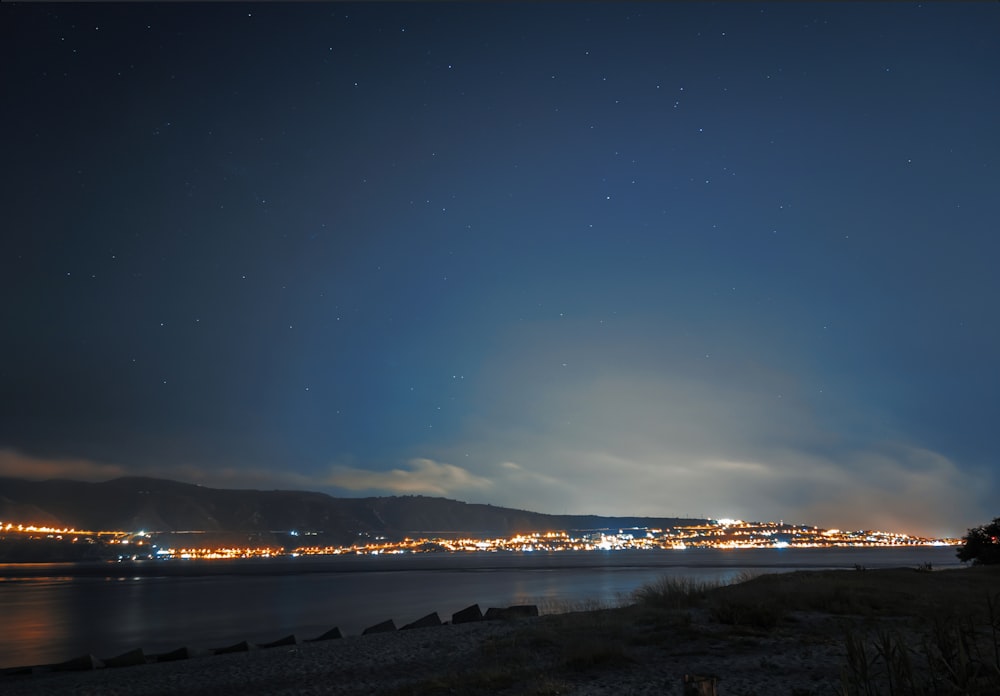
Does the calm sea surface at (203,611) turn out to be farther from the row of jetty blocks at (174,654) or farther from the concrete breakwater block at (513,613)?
the row of jetty blocks at (174,654)

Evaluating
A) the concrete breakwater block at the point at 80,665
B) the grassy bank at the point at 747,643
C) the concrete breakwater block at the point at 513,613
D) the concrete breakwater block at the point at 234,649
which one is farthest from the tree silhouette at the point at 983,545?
the concrete breakwater block at the point at 80,665

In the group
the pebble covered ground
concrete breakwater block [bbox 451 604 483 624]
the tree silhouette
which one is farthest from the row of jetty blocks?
the tree silhouette

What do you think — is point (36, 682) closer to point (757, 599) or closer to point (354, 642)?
point (354, 642)

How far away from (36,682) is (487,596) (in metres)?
45.9

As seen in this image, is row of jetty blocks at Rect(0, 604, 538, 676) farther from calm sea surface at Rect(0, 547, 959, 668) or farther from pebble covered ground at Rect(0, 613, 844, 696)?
calm sea surface at Rect(0, 547, 959, 668)

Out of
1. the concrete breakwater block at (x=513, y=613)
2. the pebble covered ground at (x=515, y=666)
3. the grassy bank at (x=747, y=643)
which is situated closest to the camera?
the grassy bank at (x=747, y=643)

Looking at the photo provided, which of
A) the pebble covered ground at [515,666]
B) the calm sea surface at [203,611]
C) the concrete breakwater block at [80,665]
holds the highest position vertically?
the pebble covered ground at [515,666]

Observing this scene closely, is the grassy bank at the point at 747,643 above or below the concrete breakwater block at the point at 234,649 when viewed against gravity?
above

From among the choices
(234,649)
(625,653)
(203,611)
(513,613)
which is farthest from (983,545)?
(203,611)

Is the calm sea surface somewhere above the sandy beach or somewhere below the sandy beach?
below

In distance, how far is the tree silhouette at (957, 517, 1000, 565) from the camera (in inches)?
1716

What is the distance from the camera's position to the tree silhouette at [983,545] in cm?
4359

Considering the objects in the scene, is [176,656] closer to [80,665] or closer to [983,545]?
[80,665]

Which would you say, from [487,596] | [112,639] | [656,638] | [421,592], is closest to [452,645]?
[656,638]
